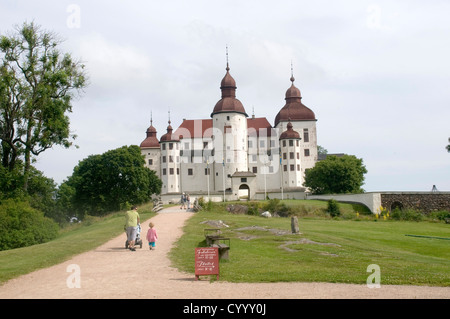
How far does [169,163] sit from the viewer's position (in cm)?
7456

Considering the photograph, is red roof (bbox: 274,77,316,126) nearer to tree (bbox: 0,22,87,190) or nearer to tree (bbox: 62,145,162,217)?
tree (bbox: 62,145,162,217)

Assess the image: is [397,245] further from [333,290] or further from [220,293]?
[220,293]

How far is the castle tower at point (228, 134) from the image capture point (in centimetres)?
7025

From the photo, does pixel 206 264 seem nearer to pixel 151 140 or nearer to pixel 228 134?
pixel 228 134

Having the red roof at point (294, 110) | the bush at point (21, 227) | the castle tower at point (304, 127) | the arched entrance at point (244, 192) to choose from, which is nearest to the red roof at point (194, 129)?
the red roof at point (294, 110)

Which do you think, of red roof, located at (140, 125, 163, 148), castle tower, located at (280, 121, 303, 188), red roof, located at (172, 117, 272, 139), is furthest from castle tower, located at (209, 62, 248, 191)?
red roof, located at (140, 125, 163, 148)

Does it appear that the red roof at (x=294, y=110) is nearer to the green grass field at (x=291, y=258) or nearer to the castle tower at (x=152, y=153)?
the castle tower at (x=152, y=153)

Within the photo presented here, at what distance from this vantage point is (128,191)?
6225 cm

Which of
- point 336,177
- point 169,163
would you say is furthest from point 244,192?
point 169,163

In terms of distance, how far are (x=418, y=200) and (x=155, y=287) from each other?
46184 mm

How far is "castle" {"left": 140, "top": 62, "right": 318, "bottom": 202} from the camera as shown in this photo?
70.3 m

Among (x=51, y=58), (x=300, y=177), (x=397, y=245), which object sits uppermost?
(x=51, y=58)

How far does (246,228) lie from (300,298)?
53.1ft
